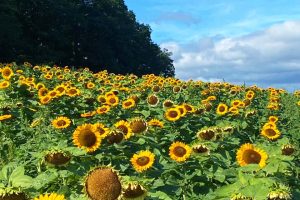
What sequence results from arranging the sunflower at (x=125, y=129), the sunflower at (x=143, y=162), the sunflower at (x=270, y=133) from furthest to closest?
the sunflower at (x=270, y=133) → the sunflower at (x=125, y=129) → the sunflower at (x=143, y=162)

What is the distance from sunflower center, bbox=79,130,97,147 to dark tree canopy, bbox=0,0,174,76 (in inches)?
1297

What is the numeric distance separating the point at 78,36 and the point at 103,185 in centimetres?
5111

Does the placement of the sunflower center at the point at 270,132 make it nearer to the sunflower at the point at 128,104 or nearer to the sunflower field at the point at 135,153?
the sunflower field at the point at 135,153

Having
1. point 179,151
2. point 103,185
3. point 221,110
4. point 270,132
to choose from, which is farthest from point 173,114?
point 103,185

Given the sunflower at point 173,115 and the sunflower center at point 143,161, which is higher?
the sunflower at point 173,115

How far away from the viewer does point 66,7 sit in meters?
48.5

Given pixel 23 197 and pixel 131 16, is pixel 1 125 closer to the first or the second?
pixel 23 197

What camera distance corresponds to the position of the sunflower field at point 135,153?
10.5 feet

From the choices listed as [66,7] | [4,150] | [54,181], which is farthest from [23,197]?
[66,7]

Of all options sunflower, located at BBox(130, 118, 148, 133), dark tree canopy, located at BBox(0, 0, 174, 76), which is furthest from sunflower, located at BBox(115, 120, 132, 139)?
dark tree canopy, located at BBox(0, 0, 174, 76)

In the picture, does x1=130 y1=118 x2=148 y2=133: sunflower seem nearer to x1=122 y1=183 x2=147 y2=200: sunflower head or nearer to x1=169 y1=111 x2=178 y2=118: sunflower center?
x1=169 y1=111 x2=178 y2=118: sunflower center

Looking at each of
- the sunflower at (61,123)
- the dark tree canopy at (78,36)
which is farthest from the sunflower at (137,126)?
the dark tree canopy at (78,36)

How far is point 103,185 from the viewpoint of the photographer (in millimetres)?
2934

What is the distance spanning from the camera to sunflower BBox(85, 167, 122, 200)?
2.91 metres
